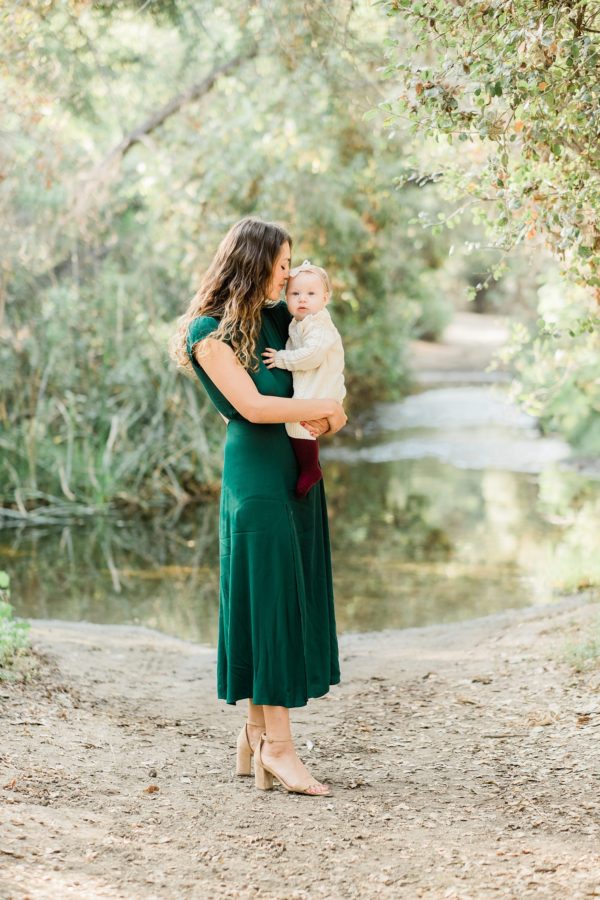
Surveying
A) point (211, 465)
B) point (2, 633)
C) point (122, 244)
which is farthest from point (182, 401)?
point (2, 633)

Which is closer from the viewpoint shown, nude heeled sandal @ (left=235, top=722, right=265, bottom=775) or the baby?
the baby

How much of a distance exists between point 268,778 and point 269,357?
1583 mm

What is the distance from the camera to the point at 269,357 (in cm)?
383

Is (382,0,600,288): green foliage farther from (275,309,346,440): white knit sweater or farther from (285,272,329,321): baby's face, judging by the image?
(275,309,346,440): white knit sweater

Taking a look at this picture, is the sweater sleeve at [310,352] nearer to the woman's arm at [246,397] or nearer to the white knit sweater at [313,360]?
the white knit sweater at [313,360]

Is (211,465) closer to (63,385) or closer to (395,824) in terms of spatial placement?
(63,385)

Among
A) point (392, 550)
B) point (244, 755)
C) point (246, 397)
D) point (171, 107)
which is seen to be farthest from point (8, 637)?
point (171, 107)

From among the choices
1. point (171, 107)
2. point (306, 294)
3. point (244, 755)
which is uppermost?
point (171, 107)

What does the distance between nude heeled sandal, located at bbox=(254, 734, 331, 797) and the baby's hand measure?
138cm

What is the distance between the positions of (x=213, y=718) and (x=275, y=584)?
5.37 ft

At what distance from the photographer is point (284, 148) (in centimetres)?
1190

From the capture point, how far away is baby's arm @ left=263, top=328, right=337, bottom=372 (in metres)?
3.71

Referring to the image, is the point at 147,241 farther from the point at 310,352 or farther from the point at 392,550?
the point at 310,352

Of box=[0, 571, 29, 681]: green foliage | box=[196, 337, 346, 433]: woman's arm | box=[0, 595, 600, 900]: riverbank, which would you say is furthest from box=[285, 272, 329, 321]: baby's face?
box=[0, 571, 29, 681]: green foliage
